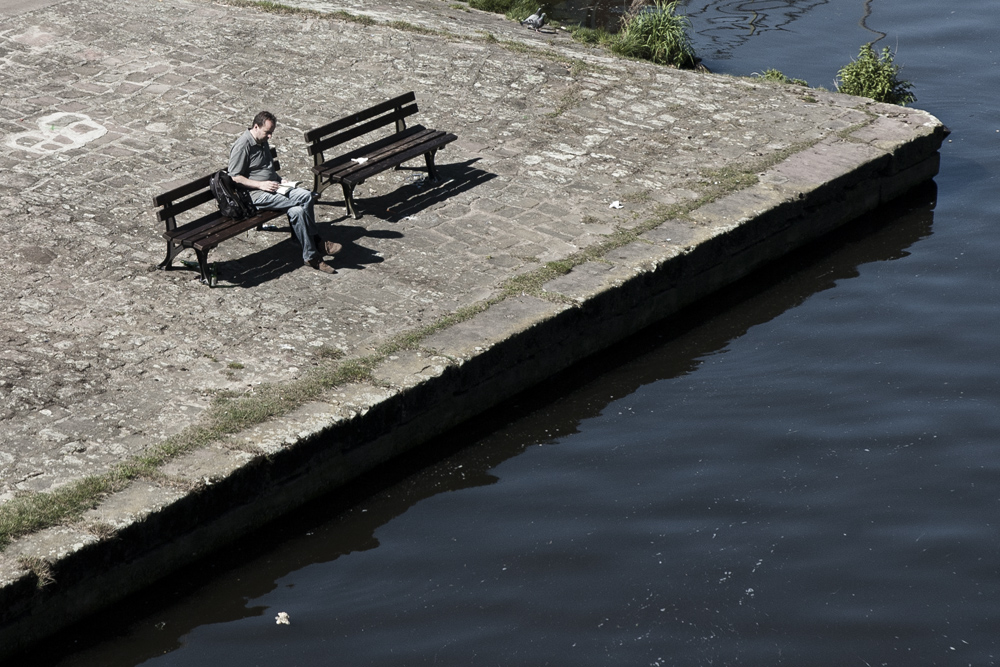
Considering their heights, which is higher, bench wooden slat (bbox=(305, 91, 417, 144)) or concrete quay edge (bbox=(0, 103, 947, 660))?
bench wooden slat (bbox=(305, 91, 417, 144))

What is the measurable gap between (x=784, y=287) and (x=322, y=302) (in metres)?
3.75

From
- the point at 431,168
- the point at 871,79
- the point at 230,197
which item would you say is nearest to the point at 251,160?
the point at 230,197

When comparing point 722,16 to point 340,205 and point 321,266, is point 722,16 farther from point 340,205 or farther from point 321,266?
point 321,266

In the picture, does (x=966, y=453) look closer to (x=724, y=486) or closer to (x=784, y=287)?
(x=724, y=486)

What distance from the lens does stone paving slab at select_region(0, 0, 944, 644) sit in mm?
6816

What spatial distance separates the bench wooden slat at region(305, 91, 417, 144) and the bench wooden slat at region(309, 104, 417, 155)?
5 cm

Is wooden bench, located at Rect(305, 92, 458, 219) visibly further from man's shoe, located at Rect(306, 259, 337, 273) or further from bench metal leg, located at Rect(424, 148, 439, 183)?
man's shoe, located at Rect(306, 259, 337, 273)

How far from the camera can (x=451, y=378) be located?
7141mm

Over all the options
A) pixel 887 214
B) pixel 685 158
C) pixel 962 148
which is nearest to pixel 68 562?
pixel 685 158

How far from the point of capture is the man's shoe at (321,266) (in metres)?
8.34

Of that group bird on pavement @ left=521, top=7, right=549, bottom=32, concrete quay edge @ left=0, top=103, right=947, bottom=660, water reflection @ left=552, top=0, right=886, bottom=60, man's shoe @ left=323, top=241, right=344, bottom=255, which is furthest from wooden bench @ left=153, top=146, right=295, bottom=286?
water reflection @ left=552, top=0, right=886, bottom=60

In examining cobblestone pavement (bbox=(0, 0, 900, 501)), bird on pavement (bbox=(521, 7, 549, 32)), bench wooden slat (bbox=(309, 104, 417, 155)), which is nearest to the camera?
cobblestone pavement (bbox=(0, 0, 900, 501))

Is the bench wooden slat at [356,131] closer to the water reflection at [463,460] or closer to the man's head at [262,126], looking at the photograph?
the man's head at [262,126]

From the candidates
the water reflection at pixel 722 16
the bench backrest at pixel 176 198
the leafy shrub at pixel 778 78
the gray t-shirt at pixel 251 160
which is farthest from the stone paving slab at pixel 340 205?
the water reflection at pixel 722 16
